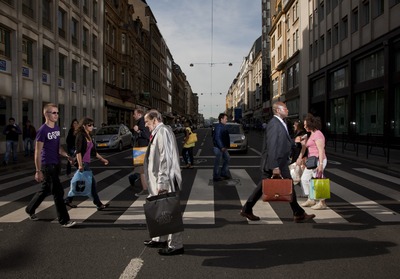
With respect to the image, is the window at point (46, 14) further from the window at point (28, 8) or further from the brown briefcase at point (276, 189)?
the brown briefcase at point (276, 189)

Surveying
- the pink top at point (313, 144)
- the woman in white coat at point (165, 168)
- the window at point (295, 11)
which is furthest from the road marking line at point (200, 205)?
the window at point (295, 11)

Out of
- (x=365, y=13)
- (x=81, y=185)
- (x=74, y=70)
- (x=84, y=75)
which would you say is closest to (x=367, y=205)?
(x=81, y=185)

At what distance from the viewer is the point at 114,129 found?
22375 mm

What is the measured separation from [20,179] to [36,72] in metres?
13.1

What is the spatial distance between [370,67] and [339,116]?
672cm

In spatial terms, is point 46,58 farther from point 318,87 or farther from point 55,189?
point 318,87

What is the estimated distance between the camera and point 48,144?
554 cm

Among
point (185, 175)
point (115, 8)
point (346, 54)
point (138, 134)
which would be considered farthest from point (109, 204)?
point (115, 8)

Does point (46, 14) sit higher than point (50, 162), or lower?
higher

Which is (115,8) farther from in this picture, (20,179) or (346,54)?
(20,179)

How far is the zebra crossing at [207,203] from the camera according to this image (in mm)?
6012

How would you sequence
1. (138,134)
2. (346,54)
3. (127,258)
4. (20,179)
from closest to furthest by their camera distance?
(127,258) → (138,134) → (20,179) → (346,54)

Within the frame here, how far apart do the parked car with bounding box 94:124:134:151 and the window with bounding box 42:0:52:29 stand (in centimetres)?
787

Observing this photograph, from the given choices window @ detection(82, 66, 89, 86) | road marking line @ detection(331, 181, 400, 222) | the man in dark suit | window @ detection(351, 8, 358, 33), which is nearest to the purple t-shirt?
Answer: the man in dark suit
